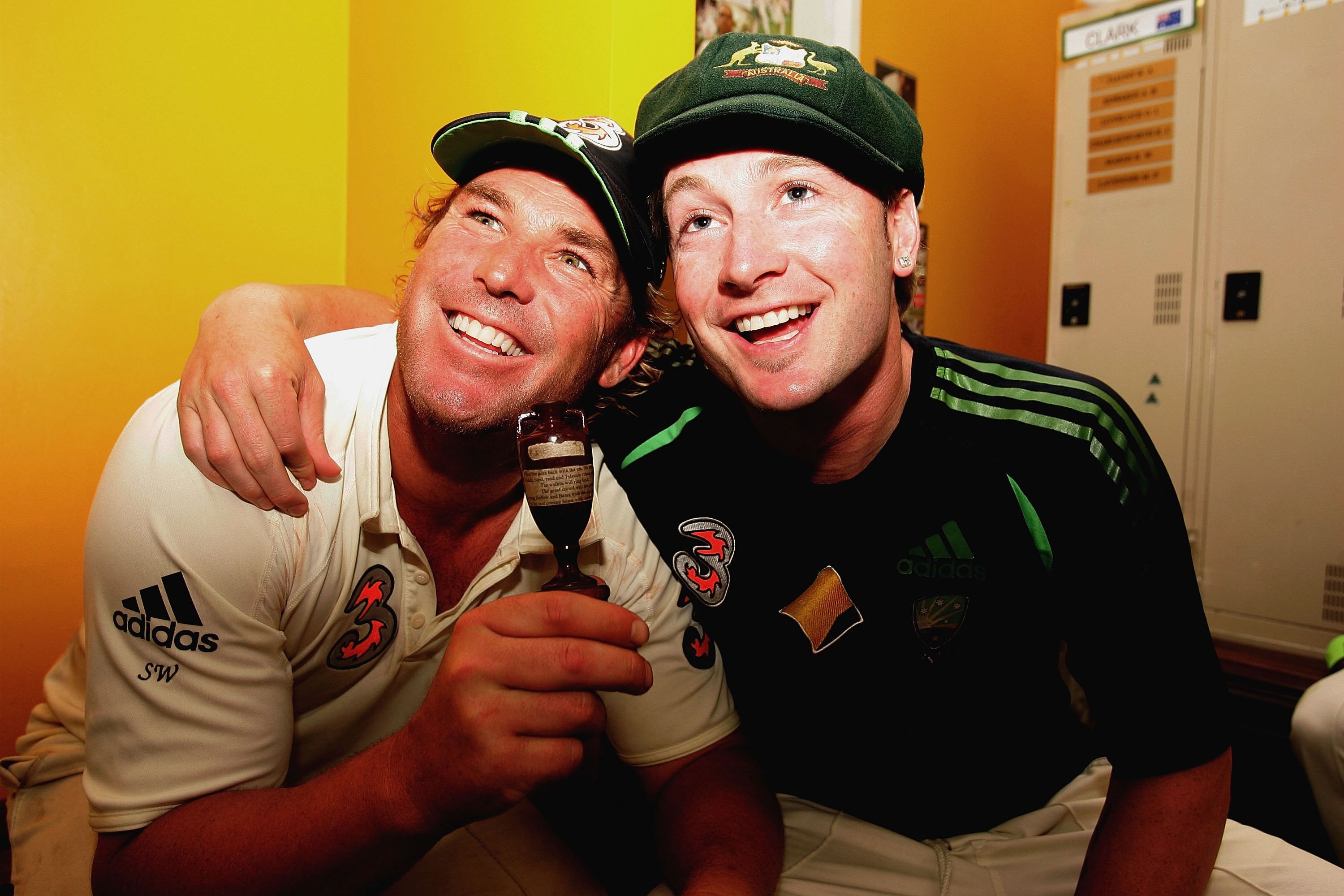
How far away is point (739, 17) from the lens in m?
2.45

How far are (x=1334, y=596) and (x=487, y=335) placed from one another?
167 inches

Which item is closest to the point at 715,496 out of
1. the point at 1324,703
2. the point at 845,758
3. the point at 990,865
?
the point at 845,758

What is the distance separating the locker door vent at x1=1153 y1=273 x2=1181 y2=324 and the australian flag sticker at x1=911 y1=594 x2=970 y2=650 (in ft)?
11.2

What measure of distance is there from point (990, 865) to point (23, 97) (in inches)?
132

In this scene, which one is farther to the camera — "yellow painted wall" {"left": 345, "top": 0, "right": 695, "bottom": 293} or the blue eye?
"yellow painted wall" {"left": 345, "top": 0, "right": 695, "bottom": 293}

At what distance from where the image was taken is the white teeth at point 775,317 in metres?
1.56

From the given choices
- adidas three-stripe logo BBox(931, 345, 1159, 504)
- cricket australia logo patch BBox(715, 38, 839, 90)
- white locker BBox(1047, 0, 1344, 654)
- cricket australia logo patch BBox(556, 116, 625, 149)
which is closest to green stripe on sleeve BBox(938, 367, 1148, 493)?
adidas three-stripe logo BBox(931, 345, 1159, 504)

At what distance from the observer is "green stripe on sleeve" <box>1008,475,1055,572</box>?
1.57 m

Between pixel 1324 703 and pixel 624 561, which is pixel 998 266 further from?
pixel 624 561

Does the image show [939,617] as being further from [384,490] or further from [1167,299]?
[1167,299]

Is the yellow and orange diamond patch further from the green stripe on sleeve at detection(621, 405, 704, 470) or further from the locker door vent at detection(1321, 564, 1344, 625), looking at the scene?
the locker door vent at detection(1321, 564, 1344, 625)

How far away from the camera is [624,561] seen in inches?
70.7

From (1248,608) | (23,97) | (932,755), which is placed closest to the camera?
(932,755)

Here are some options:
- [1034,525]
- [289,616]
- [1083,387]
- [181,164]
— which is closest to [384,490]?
[289,616]
